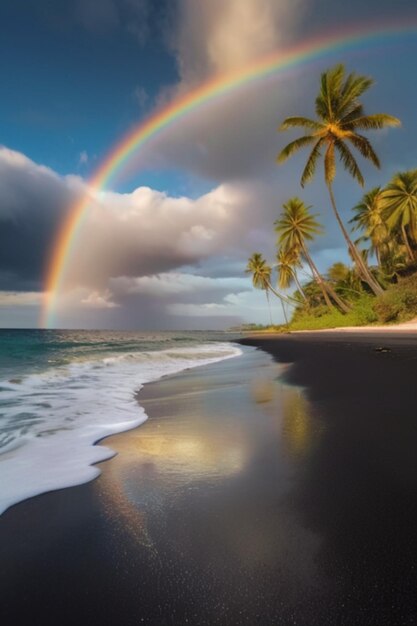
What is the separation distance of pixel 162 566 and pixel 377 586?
82cm

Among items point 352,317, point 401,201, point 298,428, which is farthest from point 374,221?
point 298,428

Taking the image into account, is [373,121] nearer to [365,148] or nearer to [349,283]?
[365,148]

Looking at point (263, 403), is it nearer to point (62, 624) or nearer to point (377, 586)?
point (377, 586)

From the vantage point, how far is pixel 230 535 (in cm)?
160

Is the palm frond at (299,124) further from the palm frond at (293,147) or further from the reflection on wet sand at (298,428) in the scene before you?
the reflection on wet sand at (298,428)

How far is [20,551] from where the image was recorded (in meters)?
1.60

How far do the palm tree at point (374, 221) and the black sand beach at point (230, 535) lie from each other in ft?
101

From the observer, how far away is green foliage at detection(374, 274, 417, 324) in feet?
70.0

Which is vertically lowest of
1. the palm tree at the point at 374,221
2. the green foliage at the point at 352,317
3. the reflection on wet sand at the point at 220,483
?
the reflection on wet sand at the point at 220,483

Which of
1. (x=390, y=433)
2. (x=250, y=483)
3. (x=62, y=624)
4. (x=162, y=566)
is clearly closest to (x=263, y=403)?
(x=390, y=433)

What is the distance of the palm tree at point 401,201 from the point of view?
26094 mm

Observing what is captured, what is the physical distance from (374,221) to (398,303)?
40.9 ft

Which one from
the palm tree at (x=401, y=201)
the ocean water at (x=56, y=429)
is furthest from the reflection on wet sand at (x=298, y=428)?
the palm tree at (x=401, y=201)

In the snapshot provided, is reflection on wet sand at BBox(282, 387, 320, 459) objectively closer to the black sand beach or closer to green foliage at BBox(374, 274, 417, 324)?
the black sand beach
